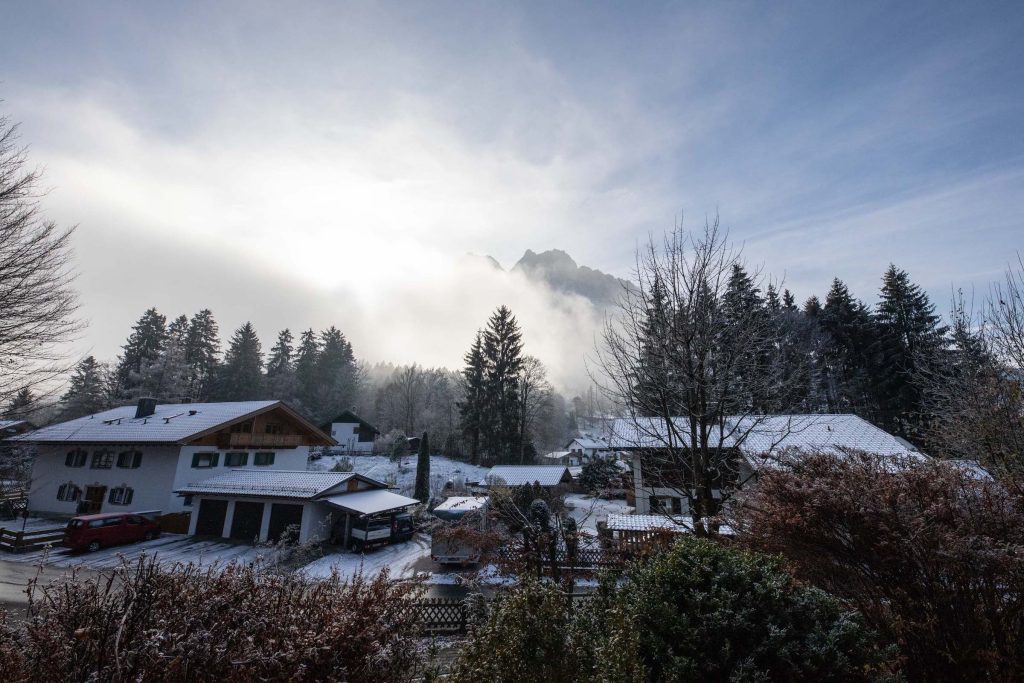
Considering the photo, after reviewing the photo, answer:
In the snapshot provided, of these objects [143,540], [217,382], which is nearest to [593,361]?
[143,540]

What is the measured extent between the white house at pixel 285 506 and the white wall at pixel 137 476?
126cm

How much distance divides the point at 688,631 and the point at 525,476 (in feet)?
91.6

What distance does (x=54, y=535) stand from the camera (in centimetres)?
2134

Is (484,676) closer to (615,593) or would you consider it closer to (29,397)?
(615,593)

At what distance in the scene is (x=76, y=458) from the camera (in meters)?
27.4

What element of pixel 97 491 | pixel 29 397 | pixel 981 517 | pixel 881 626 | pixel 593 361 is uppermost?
pixel 593 361

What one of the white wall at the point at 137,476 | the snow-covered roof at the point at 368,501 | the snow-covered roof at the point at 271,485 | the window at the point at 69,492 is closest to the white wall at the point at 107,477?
the white wall at the point at 137,476

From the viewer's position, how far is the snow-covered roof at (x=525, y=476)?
3042 cm

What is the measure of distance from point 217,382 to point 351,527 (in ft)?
144

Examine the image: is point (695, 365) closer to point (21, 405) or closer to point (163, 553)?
point (21, 405)

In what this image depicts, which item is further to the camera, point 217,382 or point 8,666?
point 217,382

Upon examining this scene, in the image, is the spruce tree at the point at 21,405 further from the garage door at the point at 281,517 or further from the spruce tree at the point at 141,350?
the spruce tree at the point at 141,350

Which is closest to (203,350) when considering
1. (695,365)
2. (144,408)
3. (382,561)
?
(144,408)

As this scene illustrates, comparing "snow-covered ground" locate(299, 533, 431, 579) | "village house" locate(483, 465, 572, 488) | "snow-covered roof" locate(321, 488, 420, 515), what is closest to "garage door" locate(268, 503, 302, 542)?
"snow-covered roof" locate(321, 488, 420, 515)
